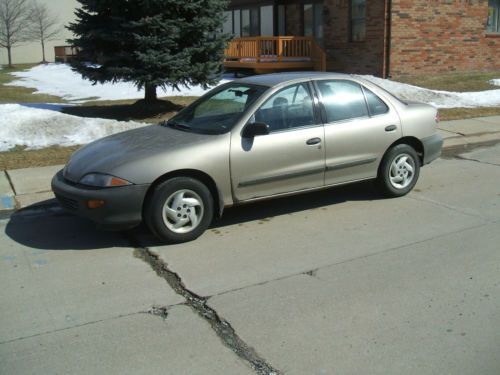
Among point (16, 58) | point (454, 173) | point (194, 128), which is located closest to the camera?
point (194, 128)

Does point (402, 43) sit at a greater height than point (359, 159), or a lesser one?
greater

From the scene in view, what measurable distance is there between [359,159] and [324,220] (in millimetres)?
846

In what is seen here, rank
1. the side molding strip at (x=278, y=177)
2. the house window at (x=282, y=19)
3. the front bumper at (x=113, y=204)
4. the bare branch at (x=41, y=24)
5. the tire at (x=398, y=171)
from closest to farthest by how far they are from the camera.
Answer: the front bumper at (x=113, y=204)
the side molding strip at (x=278, y=177)
the tire at (x=398, y=171)
the house window at (x=282, y=19)
the bare branch at (x=41, y=24)

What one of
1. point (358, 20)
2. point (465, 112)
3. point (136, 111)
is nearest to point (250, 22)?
point (358, 20)

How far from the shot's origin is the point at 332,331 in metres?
3.71

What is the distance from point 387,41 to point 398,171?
12521 mm

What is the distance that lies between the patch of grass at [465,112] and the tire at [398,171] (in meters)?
6.11

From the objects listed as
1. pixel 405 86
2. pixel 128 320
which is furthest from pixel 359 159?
pixel 405 86

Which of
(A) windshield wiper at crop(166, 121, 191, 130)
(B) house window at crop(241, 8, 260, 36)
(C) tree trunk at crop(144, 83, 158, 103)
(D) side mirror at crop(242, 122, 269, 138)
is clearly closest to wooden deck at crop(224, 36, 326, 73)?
(B) house window at crop(241, 8, 260, 36)

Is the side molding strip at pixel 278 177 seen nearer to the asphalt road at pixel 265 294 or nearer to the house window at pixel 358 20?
the asphalt road at pixel 265 294

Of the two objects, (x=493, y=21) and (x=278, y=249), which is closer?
(x=278, y=249)

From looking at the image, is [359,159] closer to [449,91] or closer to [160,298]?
[160,298]

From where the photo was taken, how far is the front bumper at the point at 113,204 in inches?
203

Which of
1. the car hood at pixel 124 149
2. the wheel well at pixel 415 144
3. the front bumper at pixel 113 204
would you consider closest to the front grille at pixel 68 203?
the front bumper at pixel 113 204
